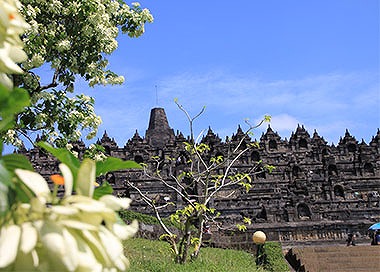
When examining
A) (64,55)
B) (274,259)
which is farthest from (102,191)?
(274,259)

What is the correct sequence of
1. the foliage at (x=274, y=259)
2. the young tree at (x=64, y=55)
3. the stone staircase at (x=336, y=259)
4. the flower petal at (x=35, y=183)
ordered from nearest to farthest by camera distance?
the flower petal at (x=35, y=183) < the young tree at (x=64, y=55) < the foliage at (x=274, y=259) < the stone staircase at (x=336, y=259)

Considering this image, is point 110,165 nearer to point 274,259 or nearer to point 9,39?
point 9,39

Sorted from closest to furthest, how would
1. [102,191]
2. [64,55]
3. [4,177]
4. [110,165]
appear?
[4,177] < [102,191] < [110,165] < [64,55]

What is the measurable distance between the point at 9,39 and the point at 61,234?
0.49 m

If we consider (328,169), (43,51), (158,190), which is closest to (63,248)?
(43,51)

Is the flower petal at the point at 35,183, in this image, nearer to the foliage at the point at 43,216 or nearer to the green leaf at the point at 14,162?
the foliage at the point at 43,216

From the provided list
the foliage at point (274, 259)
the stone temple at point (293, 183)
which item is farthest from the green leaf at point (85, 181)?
the stone temple at point (293, 183)

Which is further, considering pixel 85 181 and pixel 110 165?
pixel 110 165

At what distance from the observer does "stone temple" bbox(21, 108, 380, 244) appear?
26625mm

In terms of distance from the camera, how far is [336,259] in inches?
656

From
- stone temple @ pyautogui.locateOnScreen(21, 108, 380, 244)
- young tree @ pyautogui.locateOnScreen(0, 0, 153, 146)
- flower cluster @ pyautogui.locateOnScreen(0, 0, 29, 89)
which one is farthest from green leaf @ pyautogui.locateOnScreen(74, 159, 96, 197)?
stone temple @ pyautogui.locateOnScreen(21, 108, 380, 244)

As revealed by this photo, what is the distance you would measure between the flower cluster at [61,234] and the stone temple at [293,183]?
20359 millimetres

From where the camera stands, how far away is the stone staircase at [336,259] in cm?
1530

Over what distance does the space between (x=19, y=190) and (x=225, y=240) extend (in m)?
21.3
